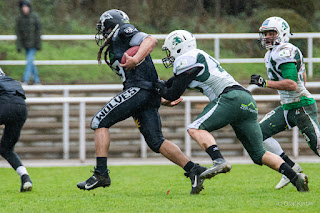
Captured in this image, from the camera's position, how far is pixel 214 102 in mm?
6359

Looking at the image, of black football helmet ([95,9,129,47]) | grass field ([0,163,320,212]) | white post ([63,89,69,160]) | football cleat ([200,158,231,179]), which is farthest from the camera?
white post ([63,89,69,160])

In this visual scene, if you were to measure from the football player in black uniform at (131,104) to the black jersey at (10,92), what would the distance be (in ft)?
3.58

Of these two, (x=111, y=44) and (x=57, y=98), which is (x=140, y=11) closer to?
(x=57, y=98)

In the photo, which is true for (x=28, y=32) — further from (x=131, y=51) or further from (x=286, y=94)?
(x=286, y=94)

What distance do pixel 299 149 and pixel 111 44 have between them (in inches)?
234

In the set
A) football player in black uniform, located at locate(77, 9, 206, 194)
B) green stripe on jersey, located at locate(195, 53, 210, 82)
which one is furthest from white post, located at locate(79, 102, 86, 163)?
green stripe on jersey, located at locate(195, 53, 210, 82)

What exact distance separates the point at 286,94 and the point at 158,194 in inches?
65.0

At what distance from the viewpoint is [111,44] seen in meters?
6.94

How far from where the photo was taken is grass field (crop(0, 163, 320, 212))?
18.7ft

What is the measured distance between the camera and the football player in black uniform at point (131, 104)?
21.7ft

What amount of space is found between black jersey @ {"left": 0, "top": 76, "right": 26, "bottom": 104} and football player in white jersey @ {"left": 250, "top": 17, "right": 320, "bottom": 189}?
254cm

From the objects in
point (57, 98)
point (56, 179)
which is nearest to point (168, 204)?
point (56, 179)

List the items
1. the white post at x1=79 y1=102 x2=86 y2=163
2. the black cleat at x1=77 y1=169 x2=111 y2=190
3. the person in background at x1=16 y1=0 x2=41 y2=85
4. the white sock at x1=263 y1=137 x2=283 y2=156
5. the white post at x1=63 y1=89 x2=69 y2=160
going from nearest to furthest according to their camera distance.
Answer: the black cleat at x1=77 y1=169 x2=111 y2=190, the white sock at x1=263 y1=137 x2=283 y2=156, the white post at x1=79 y1=102 x2=86 y2=163, the white post at x1=63 y1=89 x2=69 y2=160, the person in background at x1=16 y1=0 x2=41 y2=85

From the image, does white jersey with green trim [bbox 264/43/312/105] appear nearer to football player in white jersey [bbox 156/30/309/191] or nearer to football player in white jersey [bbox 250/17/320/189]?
football player in white jersey [bbox 250/17/320/189]
